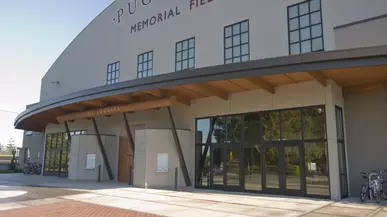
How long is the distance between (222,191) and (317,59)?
7.00m

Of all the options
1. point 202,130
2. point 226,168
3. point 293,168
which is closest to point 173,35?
point 202,130

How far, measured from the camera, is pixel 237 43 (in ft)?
52.4

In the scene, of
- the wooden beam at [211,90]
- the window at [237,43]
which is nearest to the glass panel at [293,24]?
the window at [237,43]

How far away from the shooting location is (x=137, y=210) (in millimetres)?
9078

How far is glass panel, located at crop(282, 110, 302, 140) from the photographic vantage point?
40.8ft

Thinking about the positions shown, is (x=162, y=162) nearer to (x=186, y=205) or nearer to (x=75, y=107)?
(x=186, y=205)

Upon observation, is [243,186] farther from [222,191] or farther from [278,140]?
[278,140]

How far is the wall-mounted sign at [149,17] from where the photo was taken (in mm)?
18266

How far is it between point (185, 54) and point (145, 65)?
3398 mm

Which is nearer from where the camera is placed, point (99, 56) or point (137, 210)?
point (137, 210)

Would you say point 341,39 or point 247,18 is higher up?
point 247,18

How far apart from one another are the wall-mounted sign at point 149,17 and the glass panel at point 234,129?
6889 millimetres

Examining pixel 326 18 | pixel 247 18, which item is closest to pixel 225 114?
pixel 247 18

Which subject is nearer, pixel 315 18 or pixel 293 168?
pixel 293 168
